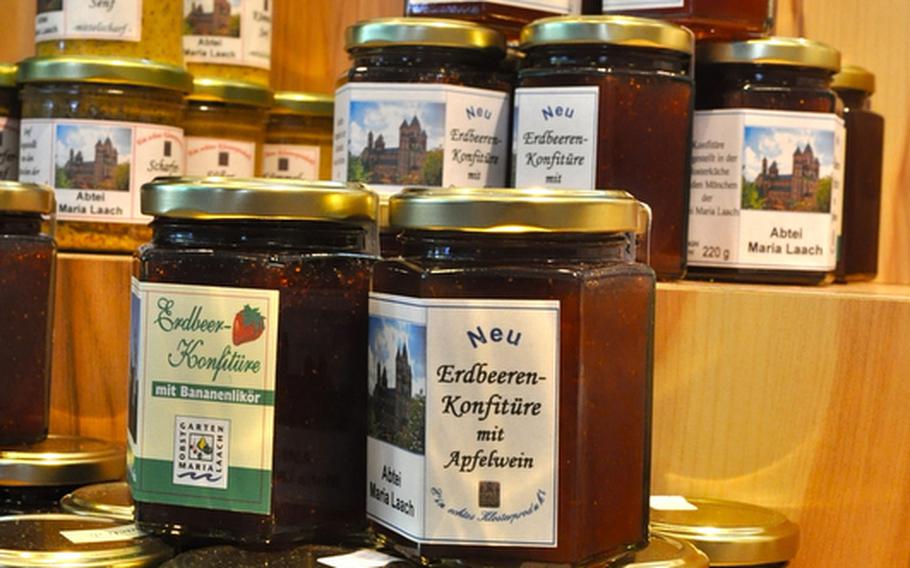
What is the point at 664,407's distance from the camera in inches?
46.1

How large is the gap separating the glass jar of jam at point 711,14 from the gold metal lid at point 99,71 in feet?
1.42

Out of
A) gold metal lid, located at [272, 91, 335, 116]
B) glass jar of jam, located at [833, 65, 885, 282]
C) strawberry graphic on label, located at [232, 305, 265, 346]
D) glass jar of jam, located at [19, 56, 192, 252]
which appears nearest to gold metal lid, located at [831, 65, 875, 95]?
glass jar of jam, located at [833, 65, 885, 282]

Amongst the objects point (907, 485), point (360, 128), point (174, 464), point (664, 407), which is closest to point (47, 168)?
point (360, 128)

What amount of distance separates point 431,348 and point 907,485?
488 mm

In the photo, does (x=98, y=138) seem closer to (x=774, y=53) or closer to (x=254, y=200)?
(x=254, y=200)

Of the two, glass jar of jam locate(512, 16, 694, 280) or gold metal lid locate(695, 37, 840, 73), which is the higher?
gold metal lid locate(695, 37, 840, 73)

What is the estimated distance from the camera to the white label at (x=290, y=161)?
A: 61.6 inches

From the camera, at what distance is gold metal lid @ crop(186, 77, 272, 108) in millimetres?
1474

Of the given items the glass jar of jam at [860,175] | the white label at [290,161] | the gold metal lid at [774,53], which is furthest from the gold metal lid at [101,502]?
the glass jar of jam at [860,175]

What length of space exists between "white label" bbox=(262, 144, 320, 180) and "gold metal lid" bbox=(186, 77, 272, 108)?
0.08 meters

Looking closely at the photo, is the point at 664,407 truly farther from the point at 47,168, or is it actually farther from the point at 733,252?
the point at 47,168

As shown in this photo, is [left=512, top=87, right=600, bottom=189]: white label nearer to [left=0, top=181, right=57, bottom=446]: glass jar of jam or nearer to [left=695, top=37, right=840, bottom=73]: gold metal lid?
[left=695, top=37, right=840, bottom=73]: gold metal lid

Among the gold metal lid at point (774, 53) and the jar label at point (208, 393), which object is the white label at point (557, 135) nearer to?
the gold metal lid at point (774, 53)

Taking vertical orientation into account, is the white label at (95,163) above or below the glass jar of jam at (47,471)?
above
